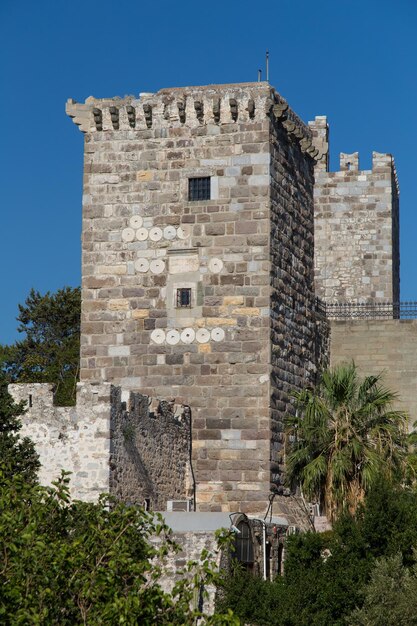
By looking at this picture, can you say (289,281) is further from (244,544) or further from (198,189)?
(244,544)

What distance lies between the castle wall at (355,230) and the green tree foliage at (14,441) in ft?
56.4

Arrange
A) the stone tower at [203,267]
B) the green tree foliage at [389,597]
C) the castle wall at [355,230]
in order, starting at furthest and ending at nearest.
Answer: the castle wall at [355,230]
the stone tower at [203,267]
the green tree foliage at [389,597]

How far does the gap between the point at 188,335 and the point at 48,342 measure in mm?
20378

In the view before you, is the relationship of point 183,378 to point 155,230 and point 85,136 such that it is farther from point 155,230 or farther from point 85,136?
point 85,136

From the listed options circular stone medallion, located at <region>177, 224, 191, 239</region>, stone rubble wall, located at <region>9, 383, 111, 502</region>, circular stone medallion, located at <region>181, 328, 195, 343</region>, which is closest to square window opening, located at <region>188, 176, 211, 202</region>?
circular stone medallion, located at <region>177, 224, 191, 239</region>

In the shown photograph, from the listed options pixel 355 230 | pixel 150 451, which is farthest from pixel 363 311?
pixel 150 451

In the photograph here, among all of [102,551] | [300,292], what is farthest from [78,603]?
[300,292]

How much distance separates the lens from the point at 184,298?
2989 cm

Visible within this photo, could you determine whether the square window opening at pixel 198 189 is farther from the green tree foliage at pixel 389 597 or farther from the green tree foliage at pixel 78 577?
the green tree foliage at pixel 78 577

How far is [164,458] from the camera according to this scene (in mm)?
28078

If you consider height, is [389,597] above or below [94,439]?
below

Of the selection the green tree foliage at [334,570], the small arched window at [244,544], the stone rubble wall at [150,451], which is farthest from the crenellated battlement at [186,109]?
the small arched window at [244,544]

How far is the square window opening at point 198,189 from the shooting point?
1184 inches

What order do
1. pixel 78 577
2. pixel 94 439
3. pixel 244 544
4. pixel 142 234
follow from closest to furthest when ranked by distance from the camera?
pixel 78 577 → pixel 94 439 → pixel 244 544 → pixel 142 234
